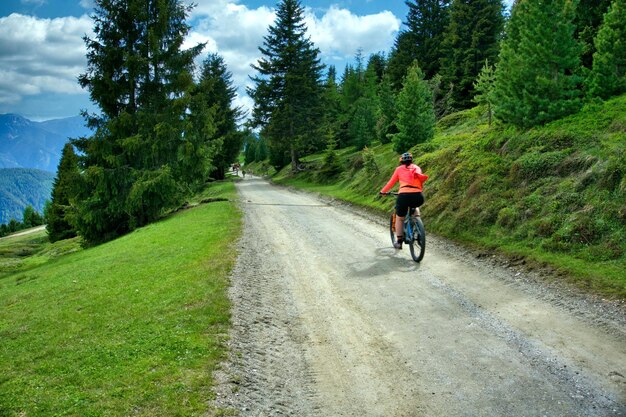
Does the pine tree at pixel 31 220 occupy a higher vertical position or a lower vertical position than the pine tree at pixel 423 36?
lower

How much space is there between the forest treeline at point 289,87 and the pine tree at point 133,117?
63mm

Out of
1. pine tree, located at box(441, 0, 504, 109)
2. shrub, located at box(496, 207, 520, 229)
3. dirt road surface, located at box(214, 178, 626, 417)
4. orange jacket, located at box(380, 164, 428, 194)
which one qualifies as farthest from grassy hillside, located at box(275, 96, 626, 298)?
pine tree, located at box(441, 0, 504, 109)

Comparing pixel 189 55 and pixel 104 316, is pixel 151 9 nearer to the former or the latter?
pixel 189 55

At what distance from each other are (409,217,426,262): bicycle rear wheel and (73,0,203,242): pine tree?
16.6 metres

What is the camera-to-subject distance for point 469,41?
35781 millimetres

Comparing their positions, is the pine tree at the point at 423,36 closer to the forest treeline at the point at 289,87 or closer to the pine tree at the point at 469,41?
the forest treeline at the point at 289,87

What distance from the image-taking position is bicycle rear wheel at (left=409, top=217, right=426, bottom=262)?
31.6ft

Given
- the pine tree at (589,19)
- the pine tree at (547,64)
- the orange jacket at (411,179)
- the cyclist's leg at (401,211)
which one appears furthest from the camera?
the pine tree at (589,19)

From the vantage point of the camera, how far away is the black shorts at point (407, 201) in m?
10.1

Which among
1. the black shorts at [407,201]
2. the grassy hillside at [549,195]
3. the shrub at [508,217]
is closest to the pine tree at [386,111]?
the grassy hillside at [549,195]

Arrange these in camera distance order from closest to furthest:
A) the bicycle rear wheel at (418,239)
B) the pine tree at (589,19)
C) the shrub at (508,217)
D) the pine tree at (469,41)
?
the bicycle rear wheel at (418,239)
the shrub at (508,217)
the pine tree at (589,19)
the pine tree at (469,41)

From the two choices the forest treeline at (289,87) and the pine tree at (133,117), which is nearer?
the forest treeline at (289,87)

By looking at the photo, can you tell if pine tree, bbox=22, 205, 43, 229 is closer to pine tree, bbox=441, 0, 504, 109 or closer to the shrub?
pine tree, bbox=441, 0, 504, 109

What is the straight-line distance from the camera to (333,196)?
88.1 ft
